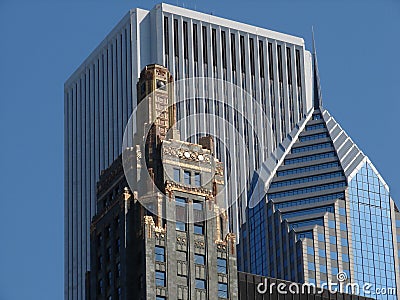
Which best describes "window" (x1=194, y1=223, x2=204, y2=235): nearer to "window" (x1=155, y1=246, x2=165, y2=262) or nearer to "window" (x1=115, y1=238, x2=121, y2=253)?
"window" (x1=155, y1=246, x2=165, y2=262)

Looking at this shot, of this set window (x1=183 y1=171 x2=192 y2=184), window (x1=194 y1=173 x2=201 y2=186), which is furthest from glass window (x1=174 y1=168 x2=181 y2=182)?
window (x1=194 y1=173 x2=201 y2=186)

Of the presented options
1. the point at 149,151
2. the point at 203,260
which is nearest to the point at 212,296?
the point at 203,260

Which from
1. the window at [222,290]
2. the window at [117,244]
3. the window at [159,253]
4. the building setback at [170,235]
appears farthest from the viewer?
the window at [117,244]

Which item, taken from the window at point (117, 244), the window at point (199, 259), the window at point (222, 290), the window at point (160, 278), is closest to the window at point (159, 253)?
→ the window at point (160, 278)

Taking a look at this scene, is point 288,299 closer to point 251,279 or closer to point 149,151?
point 251,279

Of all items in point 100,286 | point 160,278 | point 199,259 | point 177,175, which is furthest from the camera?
point 100,286

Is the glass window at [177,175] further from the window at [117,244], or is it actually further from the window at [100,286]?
the window at [100,286]

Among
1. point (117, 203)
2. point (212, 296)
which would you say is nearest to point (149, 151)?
point (117, 203)

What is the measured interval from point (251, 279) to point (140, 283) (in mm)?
15278

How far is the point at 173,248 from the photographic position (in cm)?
19075

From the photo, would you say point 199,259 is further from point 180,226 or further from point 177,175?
A: point 177,175

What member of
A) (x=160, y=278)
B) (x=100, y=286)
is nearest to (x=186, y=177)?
(x=160, y=278)

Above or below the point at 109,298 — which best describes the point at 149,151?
above

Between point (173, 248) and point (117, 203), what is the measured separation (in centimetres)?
1027
